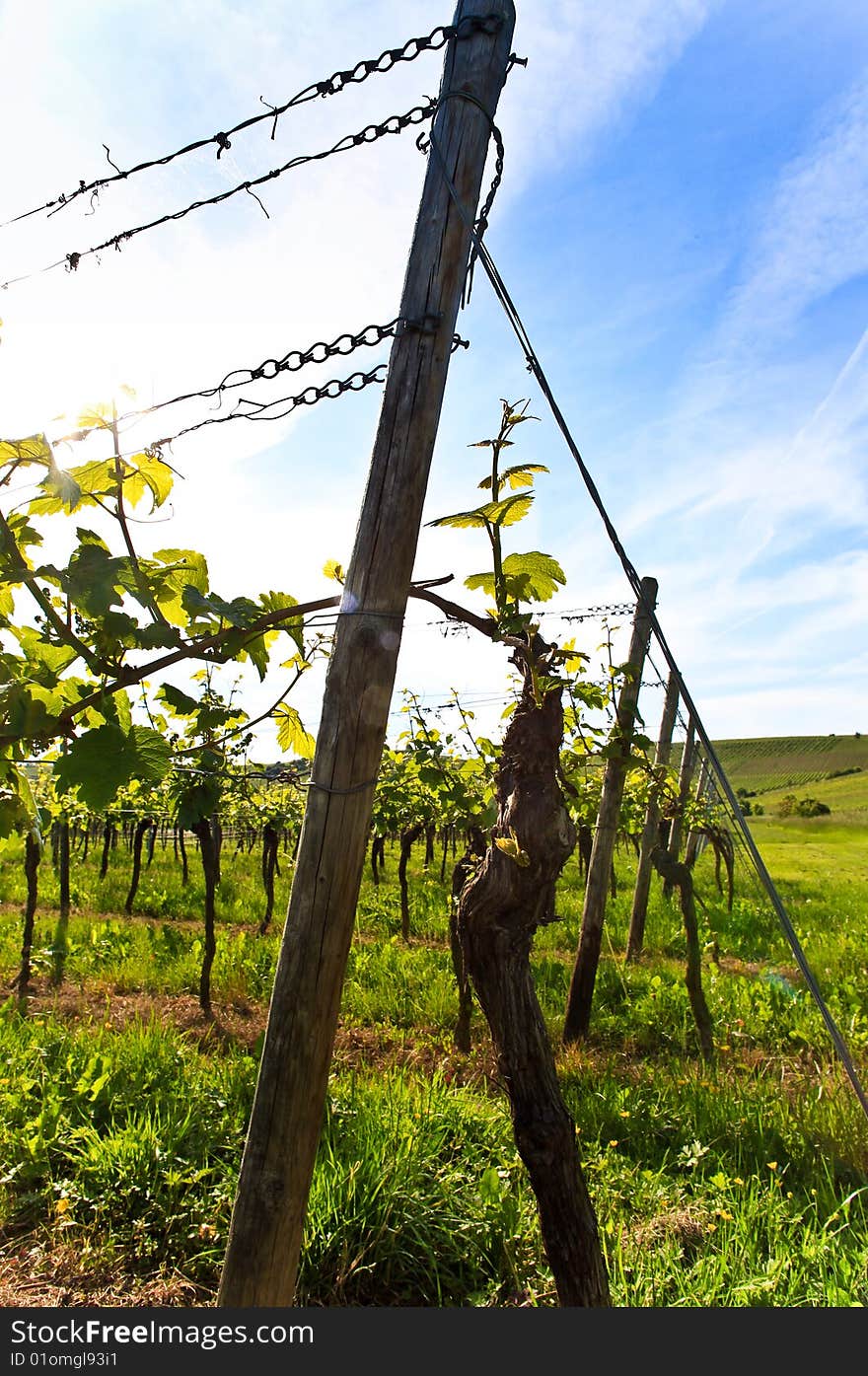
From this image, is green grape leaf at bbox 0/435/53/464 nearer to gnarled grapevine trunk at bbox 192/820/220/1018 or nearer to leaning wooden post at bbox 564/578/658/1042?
leaning wooden post at bbox 564/578/658/1042

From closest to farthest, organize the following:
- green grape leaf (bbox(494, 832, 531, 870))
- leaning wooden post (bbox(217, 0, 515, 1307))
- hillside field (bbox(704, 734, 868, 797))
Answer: leaning wooden post (bbox(217, 0, 515, 1307)) < green grape leaf (bbox(494, 832, 531, 870)) < hillside field (bbox(704, 734, 868, 797))

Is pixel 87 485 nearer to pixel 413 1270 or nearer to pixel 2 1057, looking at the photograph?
pixel 413 1270

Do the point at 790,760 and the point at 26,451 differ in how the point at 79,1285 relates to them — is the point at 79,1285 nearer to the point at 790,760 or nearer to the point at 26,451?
the point at 26,451

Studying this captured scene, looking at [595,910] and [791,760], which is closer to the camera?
[595,910]

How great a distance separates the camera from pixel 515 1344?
1.69 m

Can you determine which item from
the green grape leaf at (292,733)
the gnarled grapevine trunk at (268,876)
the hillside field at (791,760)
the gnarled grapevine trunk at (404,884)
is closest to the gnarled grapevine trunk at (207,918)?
the gnarled grapevine trunk at (268,876)

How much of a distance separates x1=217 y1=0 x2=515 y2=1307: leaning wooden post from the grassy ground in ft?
5.74

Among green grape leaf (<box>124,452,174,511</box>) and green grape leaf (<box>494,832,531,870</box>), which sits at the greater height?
green grape leaf (<box>124,452,174,511</box>)

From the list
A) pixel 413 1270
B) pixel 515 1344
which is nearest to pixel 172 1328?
pixel 515 1344

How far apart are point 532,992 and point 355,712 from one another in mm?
995

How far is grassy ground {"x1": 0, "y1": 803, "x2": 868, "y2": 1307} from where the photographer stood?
2867 mm

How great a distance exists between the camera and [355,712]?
1.60 metres

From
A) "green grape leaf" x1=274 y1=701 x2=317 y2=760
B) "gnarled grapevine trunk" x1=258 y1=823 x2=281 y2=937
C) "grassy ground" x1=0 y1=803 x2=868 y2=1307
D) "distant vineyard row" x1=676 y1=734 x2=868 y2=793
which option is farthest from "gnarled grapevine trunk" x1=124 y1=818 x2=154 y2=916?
"distant vineyard row" x1=676 y1=734 x2=868 y2=793

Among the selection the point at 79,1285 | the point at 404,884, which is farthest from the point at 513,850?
the point at 404,884
